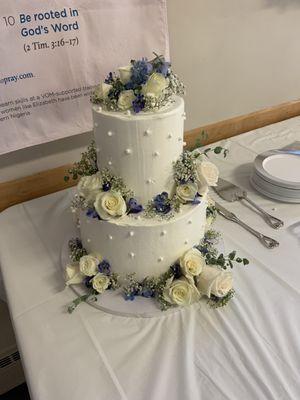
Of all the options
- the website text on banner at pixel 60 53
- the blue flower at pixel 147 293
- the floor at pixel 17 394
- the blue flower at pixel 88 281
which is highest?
the website text on banner at pixel 60 53

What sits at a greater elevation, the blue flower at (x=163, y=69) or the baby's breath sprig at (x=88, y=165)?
the blue flower at (x=163, y=69)

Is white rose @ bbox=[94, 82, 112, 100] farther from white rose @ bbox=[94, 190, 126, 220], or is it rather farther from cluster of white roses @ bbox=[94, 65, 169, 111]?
white rose @ bbox=[94, 190, 126, 220]

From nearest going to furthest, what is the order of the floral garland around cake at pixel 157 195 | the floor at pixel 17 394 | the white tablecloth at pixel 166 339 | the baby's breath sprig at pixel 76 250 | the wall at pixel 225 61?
the white tablecloth at pixel 166 339 → the floral garland around cake at pixel 157 195 → the baby's breath sprig at pixel 76 250 → the wall at pixel 225 61 → the floor at pixel 17 394

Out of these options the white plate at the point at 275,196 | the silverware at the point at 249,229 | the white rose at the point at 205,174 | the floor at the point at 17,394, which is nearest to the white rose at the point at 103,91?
the white rose at the point at 205,174

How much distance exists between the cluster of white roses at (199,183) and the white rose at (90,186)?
16 centimetres

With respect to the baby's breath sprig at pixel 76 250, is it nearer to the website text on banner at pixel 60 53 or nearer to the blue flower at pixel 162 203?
the blue flower at pixel 162 203

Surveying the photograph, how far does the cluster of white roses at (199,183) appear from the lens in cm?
73

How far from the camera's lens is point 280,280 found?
794mm

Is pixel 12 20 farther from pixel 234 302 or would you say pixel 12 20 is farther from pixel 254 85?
pixel 254 85

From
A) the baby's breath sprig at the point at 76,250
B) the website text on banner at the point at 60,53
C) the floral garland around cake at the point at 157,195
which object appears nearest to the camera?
the floral garland around cake at the point at 157,195

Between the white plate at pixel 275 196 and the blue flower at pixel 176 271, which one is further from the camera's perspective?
the white plate at pixel 275 196

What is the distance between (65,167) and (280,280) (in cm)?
74

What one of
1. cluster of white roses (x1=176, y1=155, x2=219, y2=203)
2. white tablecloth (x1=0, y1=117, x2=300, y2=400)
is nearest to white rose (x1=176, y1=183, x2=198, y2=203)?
cluster of white roses (x1=176, y1=155, x2=219, y2=203)

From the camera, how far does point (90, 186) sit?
0.73 meters
